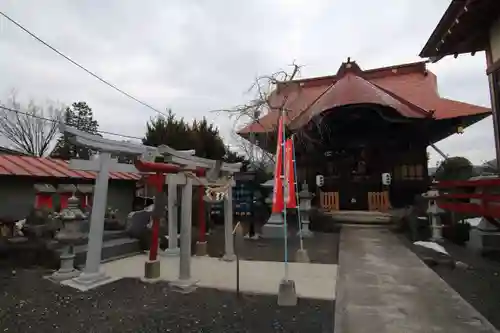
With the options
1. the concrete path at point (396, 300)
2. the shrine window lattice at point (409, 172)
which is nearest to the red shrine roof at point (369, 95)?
the shrine window lattice at point (409, 172)

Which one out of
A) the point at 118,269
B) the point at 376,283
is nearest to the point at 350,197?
the point at 376,283

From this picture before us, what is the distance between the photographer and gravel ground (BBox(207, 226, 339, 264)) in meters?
7.11

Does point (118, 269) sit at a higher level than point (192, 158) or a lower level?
lower

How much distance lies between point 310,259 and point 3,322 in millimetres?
5191

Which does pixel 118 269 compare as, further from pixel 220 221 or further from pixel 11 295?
pixel 220 221

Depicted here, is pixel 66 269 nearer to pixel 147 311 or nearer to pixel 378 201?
pixel 147 311

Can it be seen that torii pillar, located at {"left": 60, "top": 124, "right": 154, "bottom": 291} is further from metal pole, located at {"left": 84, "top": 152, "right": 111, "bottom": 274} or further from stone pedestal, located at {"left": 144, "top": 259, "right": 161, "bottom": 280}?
stone pedestal, located at {"left": 144, "top": 259, "right": 161, "bottom": 280}

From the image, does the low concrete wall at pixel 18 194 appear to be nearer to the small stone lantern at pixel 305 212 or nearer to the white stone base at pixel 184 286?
the white stone base at pixel 184 286

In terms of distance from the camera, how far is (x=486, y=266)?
597 cm

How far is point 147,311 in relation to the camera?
399 cm

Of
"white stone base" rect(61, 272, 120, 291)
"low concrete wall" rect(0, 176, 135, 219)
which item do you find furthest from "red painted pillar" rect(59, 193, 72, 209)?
"white stone base" rect(61, 272, 120, 291)

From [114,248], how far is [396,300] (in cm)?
574

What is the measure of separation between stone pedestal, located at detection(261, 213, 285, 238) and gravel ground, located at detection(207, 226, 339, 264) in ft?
1.07

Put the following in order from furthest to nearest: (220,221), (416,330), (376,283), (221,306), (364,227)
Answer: (220,221), (364,227), (376,283), (221,306), (416,330)
